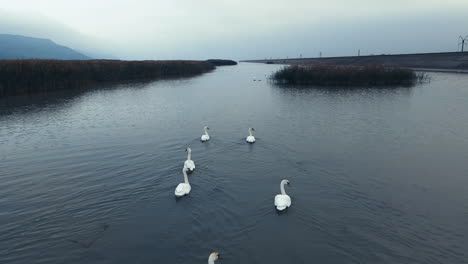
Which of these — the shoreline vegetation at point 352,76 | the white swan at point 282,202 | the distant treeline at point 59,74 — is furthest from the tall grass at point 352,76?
the white swan at point 282,202

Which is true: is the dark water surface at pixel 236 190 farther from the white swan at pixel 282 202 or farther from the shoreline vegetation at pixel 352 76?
the shoreline vegetation at pixel 352 76

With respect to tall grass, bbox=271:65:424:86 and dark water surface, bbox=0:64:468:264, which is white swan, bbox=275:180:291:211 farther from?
tall grass, bbox=271:65:424:86

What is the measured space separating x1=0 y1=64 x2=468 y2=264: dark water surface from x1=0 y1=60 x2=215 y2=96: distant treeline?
1115cm

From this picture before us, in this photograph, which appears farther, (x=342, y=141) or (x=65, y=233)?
(x=342, y=141)

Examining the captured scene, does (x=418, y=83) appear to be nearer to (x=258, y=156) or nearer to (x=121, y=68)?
(x=258, y=156)

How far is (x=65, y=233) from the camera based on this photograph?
7.80 m

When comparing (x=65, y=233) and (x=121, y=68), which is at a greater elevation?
(x=121, y=68)

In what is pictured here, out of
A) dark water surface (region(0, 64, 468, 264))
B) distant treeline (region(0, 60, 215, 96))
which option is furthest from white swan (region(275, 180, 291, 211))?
distant treeline (region(0, 60, 215, 96))

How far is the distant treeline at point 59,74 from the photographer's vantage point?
30.1 meters

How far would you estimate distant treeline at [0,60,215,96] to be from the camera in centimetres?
3009

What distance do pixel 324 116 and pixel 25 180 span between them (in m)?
18.3

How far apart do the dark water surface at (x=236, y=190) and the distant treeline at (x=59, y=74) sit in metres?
11.2

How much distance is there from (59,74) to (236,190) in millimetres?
33683

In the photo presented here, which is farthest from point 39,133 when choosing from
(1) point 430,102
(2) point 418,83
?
(2) point 418,83
